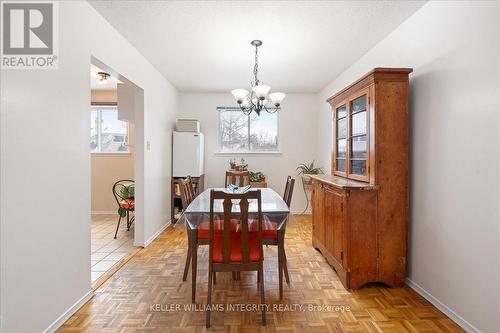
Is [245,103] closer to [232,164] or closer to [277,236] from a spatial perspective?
[277,236]

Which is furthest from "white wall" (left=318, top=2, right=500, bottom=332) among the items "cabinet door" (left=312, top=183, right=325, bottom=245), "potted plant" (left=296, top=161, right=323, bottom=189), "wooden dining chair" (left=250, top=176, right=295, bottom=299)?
"potted plant" (left=296, top=161, right=323, bottom=189)

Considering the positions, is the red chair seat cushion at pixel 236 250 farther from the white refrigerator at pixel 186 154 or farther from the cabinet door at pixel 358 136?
the white refrigerator at pixel 186 154

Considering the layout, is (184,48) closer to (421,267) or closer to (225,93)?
(225,93)

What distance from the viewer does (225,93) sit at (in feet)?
18.0

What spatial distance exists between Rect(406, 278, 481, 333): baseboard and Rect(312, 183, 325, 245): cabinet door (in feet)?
3.20

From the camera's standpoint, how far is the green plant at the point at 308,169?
526 cm

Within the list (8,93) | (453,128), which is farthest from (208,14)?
(453,128)

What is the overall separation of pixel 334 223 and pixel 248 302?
1.15 m

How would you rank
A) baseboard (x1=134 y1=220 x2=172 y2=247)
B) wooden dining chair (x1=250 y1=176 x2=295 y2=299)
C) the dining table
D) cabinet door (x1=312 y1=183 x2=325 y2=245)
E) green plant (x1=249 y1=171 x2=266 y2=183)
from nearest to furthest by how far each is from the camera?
the dining table, wooden dining chair (x1=250 y1=176 x2=295 y2=299), cabinet door (x1=312 y1=183 x2=325 y2=245), baseboard (x1=134 y1=220 x2=172 y2=247), green plant (x1=249 y1=171 x2=266 y2=183)

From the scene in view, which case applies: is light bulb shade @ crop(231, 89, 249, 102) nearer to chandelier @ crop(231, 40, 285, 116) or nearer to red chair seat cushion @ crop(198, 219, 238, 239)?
chandelier @ crop(231, 40, 285, 116)

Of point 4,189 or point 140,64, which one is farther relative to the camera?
point 140,64

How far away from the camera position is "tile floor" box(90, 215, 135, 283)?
118 inches

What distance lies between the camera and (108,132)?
216 inches

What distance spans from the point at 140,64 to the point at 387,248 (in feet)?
11.4
